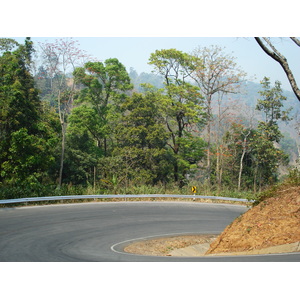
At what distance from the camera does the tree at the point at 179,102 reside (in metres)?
41.6

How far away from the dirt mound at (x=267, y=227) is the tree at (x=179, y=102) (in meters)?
27.6

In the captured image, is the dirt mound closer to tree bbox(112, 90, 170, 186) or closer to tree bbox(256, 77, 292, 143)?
tree bbox(112, 90, 170, 186)

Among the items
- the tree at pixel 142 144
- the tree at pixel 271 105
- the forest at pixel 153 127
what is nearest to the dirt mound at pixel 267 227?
the forest at pixel 153 127

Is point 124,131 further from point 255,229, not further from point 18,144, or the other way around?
point 255,229

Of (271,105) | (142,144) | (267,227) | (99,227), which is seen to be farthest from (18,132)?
(271,105)

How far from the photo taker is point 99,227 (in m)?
16.8

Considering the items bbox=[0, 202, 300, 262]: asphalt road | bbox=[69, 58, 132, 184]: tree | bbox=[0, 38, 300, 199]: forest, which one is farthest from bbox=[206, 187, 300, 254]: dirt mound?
bbox=[69, 58, 132, 184]: tree

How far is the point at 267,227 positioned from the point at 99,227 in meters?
7.81

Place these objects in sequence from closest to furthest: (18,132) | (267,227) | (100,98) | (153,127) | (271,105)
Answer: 1. (267,227)
2. (18,132)
3. (153,127)
4. (271,105)
5. (100,98)

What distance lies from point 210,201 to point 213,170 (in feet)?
74.0

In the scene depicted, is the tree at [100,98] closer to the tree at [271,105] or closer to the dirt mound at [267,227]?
the tree at [271,105]

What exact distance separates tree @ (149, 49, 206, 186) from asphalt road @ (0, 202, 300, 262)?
17.8 metres

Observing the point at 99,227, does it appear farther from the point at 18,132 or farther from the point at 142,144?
the point at 142,144
